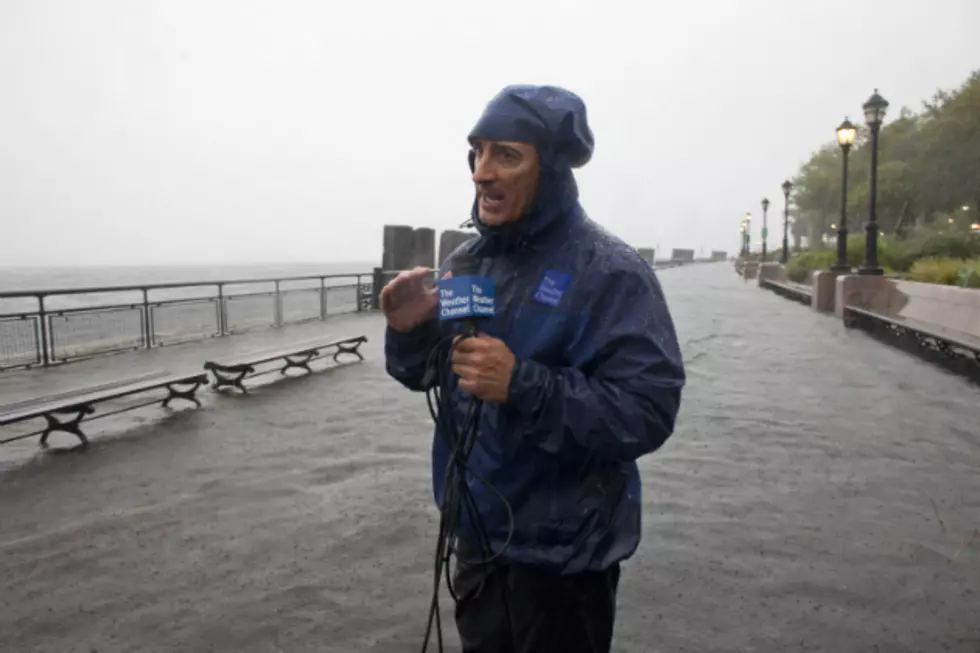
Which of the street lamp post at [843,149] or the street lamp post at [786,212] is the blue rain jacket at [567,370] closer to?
the street lamp post at [843,149]

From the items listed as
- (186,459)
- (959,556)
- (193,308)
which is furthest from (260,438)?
(193,308)

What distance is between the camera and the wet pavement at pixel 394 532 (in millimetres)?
3480

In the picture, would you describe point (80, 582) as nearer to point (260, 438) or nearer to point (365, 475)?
point (365, 475)

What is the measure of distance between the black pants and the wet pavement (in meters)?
1.50

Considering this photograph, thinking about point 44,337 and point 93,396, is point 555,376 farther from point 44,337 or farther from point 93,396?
point 44,337

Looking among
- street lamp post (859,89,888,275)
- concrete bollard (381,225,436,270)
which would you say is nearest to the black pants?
street lamp post (859,89,888,275)

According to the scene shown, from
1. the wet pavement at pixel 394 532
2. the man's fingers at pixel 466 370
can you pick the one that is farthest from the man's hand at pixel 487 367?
the wet pavement at pixel 394 532

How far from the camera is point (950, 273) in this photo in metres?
16.1

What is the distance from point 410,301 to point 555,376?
1.70 feet

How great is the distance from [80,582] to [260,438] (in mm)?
2952

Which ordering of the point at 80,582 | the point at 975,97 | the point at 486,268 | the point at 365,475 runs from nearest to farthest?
the point at 486,268 → the point at 80,582 → the point at 365,475 → the point at 975,97

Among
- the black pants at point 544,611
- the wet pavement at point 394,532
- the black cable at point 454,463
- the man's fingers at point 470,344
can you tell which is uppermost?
the man's fingers at point 470,344

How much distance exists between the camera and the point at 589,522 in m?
1.89

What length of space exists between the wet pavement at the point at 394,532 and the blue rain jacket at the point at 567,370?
5.68ft
